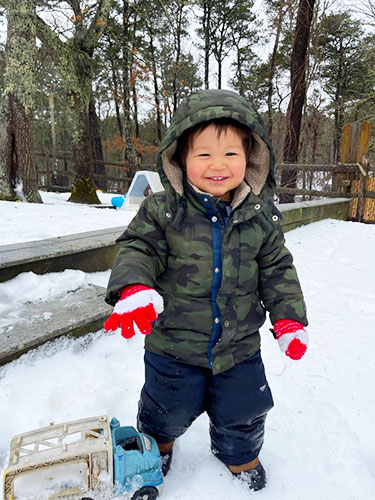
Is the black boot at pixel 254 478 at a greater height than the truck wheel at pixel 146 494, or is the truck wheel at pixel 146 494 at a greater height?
the truck wheel at pixel 146 494

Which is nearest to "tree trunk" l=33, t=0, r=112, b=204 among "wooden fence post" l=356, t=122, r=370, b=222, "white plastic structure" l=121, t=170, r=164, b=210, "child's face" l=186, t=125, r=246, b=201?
"white plastic structure" l=121, t=170, r=164, b=210

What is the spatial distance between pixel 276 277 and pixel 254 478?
763 mm

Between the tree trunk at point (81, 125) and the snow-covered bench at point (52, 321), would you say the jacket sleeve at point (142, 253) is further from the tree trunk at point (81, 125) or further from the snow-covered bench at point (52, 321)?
the tree trunk at point (81, 125)

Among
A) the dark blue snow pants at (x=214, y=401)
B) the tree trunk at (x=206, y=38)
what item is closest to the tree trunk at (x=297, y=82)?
the dark blue snow pants at (x=214, y=401)

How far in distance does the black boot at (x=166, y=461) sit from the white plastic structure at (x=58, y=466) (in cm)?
34

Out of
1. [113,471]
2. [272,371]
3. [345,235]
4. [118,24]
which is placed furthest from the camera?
[118,24]

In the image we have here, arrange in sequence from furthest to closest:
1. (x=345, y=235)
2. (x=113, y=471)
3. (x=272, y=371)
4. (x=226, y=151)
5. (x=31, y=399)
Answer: (x=345, y=235) → (x=272, y=371) → (x=31, y=399) → (x=226, y=151) → (x=113, y=471)

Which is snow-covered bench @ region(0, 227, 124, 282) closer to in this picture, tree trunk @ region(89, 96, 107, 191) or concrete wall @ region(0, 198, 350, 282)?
concrete wall @ region(0, 198, 350, 282)

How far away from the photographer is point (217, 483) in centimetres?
129

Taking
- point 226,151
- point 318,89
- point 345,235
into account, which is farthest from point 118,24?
point 226,151

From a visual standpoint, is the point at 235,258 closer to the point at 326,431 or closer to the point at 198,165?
the point at 198,165

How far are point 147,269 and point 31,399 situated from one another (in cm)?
92

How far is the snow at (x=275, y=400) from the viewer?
1.31 meters

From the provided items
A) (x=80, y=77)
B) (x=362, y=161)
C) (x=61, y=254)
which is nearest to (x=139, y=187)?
(x=80, y=77)
